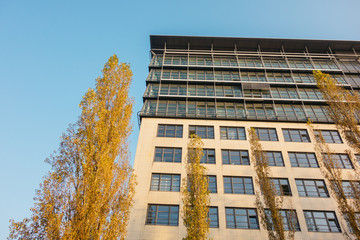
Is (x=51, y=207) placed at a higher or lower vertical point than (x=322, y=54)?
lower

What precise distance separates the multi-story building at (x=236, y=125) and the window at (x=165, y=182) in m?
0.11

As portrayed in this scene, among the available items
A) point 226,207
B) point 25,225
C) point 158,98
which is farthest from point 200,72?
point 25,225

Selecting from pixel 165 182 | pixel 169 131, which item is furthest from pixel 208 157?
pixel 169 131

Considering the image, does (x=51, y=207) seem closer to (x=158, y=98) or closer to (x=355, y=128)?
(x=158, y=98)

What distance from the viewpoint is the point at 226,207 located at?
22.2m

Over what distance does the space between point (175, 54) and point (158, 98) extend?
39.2 ft

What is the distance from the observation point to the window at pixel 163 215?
69.8 ft

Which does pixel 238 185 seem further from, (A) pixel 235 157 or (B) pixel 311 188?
(B) pixel 311 188

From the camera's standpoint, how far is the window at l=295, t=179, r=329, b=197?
77.3ft

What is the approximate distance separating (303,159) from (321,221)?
6.91m

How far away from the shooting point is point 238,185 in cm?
2378

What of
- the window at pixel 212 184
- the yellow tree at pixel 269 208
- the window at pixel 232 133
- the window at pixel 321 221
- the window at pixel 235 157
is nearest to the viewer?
the yellow tree at pixel 269 208

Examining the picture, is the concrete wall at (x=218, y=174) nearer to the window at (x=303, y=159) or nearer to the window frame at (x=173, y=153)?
the window frame at (x=173, y=153)

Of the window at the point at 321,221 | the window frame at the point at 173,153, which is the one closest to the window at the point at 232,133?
the window frame at the point at 173,153
